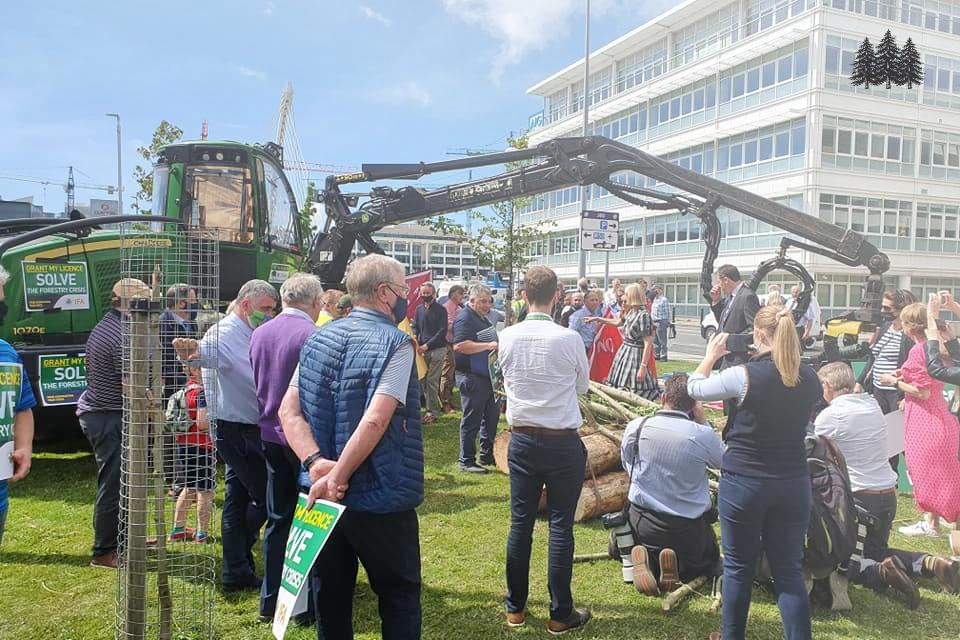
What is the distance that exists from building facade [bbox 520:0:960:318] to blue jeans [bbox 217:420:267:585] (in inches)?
907

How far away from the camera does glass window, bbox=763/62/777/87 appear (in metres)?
32.2

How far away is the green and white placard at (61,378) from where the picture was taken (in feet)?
19.2

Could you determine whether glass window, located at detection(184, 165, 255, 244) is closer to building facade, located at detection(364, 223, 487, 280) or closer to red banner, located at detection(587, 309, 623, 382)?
red banner, located at detection(587, 309, 623, 382)


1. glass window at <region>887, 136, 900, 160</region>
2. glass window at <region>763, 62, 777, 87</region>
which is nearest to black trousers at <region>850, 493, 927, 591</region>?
glass window at <region>763, 62, 777, 87</region>

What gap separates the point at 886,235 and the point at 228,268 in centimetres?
3452

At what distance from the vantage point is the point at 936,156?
32594 millimetres

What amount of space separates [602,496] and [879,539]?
2091mm

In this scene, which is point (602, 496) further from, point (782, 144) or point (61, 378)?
point (782, 144)

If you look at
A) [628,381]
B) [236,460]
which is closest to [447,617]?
[236,460]

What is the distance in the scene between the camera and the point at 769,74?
32469 mm

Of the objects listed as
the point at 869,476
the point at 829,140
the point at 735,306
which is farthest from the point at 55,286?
the point at 829,140

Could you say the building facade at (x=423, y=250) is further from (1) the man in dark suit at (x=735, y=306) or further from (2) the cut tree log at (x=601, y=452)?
(2) the cut tree log at (x=601, y=452)

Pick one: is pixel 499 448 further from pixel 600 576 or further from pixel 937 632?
pixel 937 632

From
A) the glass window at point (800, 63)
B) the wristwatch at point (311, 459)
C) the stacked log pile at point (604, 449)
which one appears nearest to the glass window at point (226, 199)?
the stacked log pile at point (604, 449)
